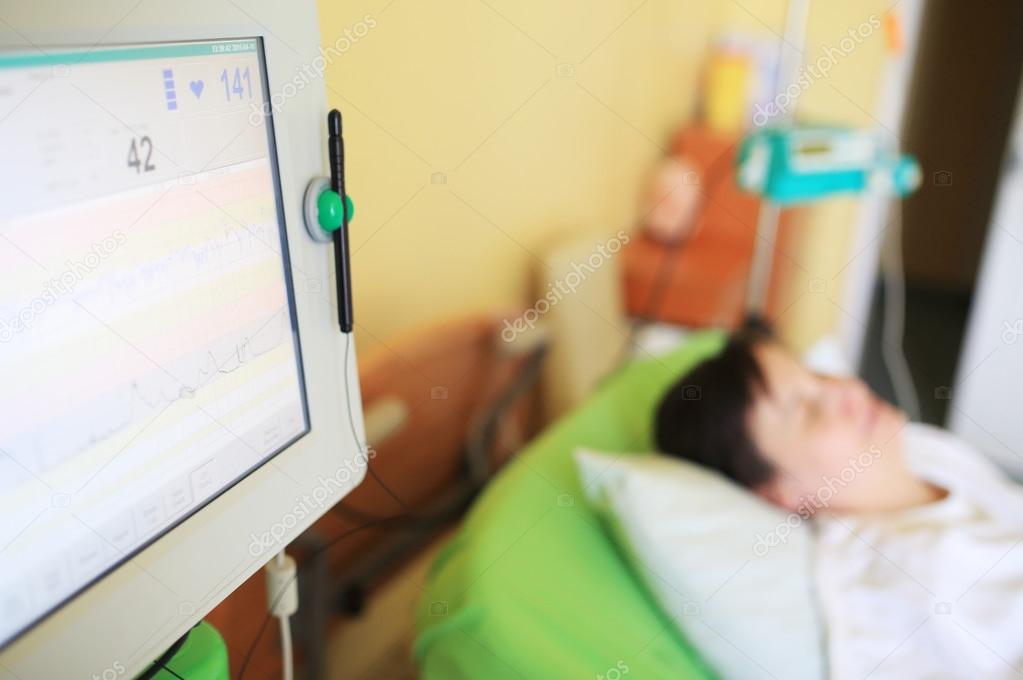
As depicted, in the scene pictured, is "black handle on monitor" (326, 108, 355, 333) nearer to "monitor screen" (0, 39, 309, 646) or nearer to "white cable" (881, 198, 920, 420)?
"monitor screen" (0, 39, 309, 646)

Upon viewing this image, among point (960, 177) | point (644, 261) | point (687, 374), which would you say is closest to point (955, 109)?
point (960, 177)

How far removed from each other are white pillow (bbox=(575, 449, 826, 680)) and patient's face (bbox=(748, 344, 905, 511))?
102 mm

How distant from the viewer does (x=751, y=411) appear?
146cm

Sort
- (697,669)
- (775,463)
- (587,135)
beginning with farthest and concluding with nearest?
(587,135) < (775,463) < (697,669)

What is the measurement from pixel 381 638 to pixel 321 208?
1.16 meters

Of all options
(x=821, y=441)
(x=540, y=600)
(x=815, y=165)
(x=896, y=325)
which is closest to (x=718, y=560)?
(x=540, y=600)

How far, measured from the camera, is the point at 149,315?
58 centimetres

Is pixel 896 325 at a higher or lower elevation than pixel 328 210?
lower

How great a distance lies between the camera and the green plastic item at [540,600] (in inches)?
42.1

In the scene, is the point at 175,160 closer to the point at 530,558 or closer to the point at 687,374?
the point at 530,558

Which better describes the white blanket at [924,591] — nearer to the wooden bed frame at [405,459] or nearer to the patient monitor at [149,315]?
the wooden bed frame at [405,459]

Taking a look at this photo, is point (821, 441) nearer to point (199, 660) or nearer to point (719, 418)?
point (719, 418)

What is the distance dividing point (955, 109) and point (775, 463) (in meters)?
3.31

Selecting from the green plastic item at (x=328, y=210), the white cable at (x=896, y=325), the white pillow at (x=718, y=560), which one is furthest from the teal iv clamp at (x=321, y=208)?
the white cable at (x=896, y=325)
